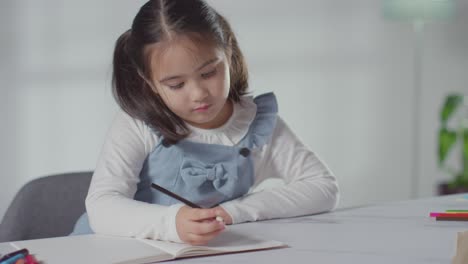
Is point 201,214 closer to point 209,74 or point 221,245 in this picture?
point 221,245

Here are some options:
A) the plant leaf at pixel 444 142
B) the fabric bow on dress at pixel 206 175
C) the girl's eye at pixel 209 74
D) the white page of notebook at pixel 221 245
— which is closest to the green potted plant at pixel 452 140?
the plant leaf at pixel 444 142

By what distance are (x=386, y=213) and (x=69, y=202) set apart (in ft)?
2.18

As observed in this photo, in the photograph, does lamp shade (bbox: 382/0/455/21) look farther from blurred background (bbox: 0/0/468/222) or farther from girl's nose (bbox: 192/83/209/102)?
girl's nose (bbox: 192/83/209/102)

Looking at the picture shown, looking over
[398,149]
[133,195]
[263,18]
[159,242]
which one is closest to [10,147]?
[263,18]

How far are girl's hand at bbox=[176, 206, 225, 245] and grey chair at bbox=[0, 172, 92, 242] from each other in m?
0.53

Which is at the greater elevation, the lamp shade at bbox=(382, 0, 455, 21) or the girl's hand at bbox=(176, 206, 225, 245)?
the lamp shade at bbox=(382, 0, 455, 21)

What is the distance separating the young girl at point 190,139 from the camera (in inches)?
52.7

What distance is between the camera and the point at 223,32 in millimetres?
1478

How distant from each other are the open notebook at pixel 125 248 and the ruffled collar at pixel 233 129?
0.33 metres

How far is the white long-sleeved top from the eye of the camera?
1227 mm

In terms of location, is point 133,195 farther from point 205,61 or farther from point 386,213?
point 386,213

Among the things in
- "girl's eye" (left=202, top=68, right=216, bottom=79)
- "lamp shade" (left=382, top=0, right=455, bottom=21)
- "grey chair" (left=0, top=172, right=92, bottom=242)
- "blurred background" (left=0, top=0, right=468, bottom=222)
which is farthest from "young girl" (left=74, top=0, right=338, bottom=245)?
"lamp shade" (left=382, top=0, right=455, bottom=21)

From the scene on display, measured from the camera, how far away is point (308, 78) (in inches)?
167

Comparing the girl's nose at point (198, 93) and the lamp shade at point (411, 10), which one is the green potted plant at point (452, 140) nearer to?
the lamp shade at point (411, 10)
